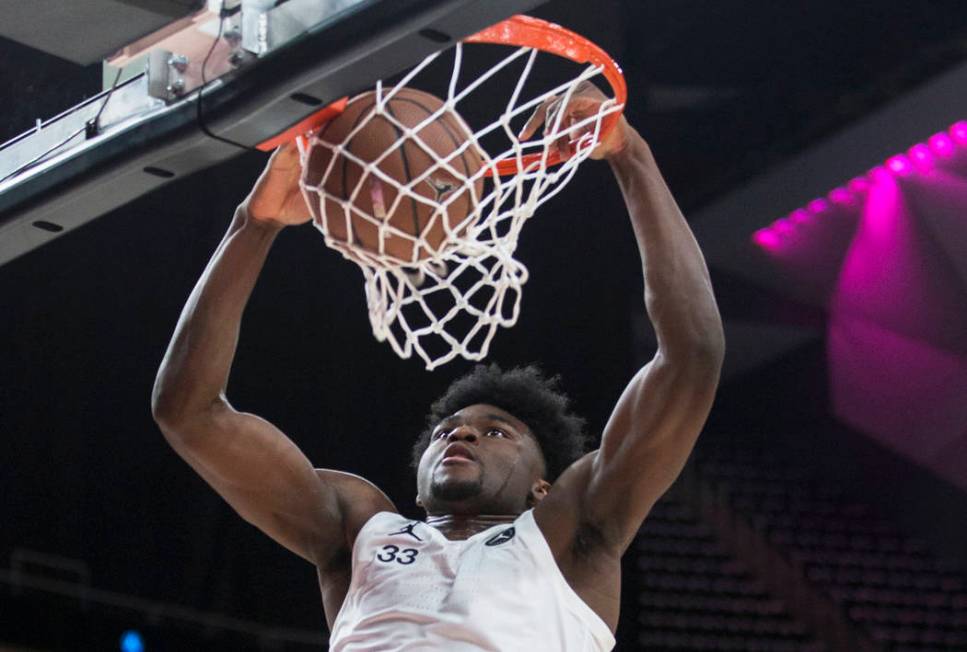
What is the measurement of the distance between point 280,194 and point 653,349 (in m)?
3.66

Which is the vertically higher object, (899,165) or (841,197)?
(899,165)

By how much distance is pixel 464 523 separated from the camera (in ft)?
8.41

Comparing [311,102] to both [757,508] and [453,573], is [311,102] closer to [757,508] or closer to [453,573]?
[453,573]

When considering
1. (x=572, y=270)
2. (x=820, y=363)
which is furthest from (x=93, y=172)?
(x=820, y=363)

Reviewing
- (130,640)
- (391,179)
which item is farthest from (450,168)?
(130,640)

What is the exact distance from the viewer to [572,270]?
224 inches

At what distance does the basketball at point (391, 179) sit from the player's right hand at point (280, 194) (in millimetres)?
182

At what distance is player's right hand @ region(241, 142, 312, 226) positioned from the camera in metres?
2.34

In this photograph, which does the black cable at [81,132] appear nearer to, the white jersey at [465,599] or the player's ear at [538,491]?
the white jersey at [465,599]

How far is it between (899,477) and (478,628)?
12.4ft

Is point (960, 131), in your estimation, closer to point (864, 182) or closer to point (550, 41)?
point (864, 182)

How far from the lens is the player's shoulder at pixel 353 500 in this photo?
2596 mm

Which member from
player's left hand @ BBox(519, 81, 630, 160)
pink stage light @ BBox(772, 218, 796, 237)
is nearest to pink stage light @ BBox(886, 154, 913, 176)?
pink stage light @ BBox(772, 218, 796, 237)

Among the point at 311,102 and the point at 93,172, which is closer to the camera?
the point at 311,102
